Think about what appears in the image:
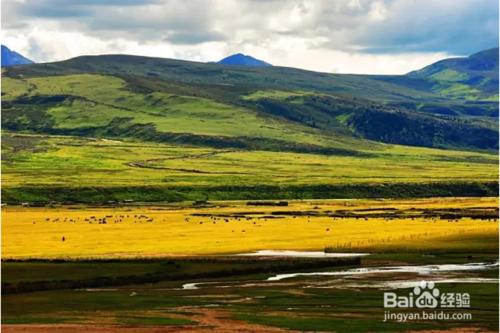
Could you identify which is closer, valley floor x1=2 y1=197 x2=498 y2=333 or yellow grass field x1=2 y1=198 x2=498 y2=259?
valley floor x1=2 y1=197 x2=498 y2=333

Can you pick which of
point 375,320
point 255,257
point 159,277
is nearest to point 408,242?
point 255,257

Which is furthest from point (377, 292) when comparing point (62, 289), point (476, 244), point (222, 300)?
point (476, 244)

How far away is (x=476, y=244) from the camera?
393 ft

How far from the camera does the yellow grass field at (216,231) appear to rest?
4717 inches

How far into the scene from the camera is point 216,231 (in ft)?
472

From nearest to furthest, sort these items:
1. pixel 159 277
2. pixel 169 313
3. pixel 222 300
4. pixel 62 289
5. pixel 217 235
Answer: pixel 169 313 → pixel 222 300 → pixel 62 289 → pixel 159 277 → pixel 217 235

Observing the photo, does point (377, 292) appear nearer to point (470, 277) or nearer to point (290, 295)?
point (290, 295)

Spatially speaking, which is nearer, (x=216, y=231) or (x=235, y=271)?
(x=235, y=271)

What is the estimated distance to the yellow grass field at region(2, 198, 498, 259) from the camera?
120 meters

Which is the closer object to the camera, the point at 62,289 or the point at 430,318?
the point at 430,318

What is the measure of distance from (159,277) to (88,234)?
165 feet

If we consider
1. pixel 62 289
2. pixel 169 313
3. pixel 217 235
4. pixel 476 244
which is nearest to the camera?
pixel 169 313

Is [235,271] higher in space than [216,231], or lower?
lower

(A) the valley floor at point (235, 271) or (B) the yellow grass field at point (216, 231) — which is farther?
(B) the yellow grass field at point (216, 231)
